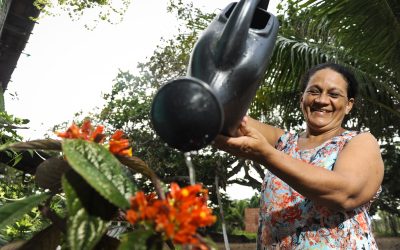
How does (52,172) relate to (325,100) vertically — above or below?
below

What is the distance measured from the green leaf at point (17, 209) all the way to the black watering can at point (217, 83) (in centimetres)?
19

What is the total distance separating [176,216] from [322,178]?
66 centimetres

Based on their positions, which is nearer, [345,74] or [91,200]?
[91,200]

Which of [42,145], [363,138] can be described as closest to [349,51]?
[363,138]

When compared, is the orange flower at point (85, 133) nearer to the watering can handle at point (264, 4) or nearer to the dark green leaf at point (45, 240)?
the dark green leaf at point (45, 240)

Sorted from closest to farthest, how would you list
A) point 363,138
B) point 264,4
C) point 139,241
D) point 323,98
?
point 139,241 < point 264,4 < point 363,138 < point 323,98

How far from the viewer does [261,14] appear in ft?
2.80

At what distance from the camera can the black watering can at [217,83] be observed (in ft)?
1.98

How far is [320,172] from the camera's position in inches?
41.4

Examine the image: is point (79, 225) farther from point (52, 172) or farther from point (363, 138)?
→ point (363, 138)

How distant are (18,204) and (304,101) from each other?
1.17 m

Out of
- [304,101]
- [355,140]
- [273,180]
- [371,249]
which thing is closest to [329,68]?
[304,101]

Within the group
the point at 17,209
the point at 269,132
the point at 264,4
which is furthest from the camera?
the point at 269,132

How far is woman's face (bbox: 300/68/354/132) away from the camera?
1.53 metres
